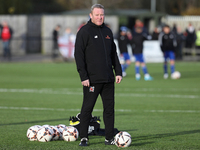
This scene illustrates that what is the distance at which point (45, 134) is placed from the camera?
24.1 feet

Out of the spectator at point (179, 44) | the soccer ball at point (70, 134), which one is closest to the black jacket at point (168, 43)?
the spectator at point (179, 44)

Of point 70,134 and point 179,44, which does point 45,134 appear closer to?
point 70,134

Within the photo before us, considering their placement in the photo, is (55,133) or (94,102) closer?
(94,102)

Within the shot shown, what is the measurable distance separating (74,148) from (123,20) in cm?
3617

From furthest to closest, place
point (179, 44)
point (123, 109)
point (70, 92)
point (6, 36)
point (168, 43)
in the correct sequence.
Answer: point (179, 44) → point (6, 36) → point (168, 43) → point (70, 92) → point (123, 109)

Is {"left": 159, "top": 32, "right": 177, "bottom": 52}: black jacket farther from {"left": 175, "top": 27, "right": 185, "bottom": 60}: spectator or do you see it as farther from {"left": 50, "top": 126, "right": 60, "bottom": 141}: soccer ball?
{"left": 50, "top": 126, "right": 60, "bottom": 141}: soccer ball

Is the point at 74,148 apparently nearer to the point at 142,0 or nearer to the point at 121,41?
the point at 121,41

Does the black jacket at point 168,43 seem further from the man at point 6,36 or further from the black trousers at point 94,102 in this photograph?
the black trousers at point 94,102

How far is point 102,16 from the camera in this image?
6906mm

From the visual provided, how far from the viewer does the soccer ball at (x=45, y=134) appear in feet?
24.1

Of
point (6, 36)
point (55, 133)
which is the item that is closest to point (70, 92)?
point (55, 133)

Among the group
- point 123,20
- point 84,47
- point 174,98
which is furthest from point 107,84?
point 123,20

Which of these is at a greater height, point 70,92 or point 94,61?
point 94,61

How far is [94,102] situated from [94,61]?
2.15ft
